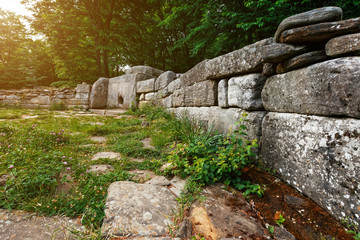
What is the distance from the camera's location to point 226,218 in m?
1.17

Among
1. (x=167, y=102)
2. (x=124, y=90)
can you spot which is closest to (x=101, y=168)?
(x=167, y=102)

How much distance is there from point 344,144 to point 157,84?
5.63 metres

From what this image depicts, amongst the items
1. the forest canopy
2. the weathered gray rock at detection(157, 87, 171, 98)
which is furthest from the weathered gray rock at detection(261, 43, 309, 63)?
the forest canopy

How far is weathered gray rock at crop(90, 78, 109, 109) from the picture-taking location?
8453mm

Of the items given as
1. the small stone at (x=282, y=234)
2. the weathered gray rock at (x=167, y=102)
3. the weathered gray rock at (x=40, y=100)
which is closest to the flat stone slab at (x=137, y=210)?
the small stone at (x=282, y=234)

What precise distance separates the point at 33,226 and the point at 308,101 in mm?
2190

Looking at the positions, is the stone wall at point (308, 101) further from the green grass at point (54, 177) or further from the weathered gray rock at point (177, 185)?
the green grass at point (54, 177)

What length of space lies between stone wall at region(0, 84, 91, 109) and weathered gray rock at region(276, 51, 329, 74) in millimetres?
9287

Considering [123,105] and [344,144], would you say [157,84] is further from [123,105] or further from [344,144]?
[344,144]

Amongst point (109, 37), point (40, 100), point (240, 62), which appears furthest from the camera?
point (109, 37)

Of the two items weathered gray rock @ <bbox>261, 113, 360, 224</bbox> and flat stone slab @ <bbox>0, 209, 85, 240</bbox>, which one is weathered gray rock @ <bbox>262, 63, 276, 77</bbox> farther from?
flat stone slab @ <bbox>0, 209, 85, 240</bbox>

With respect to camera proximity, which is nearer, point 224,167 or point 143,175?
point 224,167

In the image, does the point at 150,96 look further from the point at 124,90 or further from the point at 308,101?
the point at 308,101

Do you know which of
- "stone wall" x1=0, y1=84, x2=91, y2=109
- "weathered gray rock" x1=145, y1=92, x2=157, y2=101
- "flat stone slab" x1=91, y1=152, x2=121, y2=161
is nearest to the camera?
"flat stone slab" x1=91, y1=152, x2=121, y2=161
